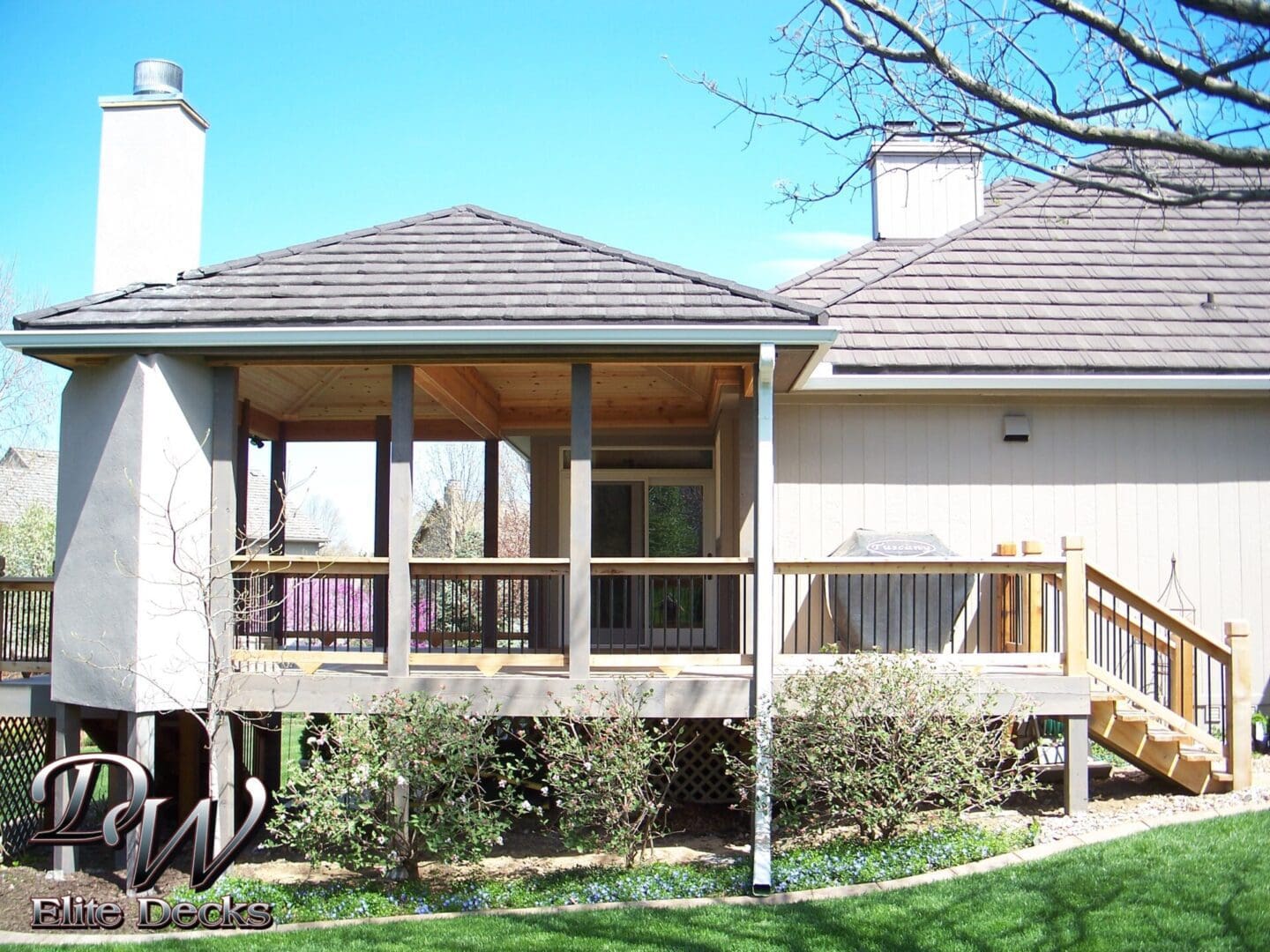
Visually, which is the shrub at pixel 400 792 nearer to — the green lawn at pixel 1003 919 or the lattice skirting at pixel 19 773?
the green lawn at pixel 1003 919

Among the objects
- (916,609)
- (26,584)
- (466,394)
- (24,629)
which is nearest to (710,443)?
(466,394)

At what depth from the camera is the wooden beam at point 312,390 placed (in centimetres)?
1090

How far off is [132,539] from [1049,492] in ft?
26.7

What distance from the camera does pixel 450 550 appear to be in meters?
32.7

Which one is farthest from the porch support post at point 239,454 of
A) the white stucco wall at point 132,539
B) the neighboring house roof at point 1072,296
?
the neighboring house roof at point 1072,296

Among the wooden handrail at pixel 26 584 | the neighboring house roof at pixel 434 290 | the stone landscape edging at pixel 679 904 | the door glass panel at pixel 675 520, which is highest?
the neighboring house roof at pixel 434 290

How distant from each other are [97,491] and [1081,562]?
24.4ft

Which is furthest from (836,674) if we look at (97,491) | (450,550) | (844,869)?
(450,550)

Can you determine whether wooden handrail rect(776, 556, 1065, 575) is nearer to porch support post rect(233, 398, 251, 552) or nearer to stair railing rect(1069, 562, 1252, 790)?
stair railing rect(1069, 562, 1252, 790)

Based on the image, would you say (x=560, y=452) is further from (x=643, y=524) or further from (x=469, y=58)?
(x=469, y=58)

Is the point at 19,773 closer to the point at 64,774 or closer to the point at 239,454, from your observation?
the point at 64,774

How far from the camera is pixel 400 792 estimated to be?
8.04 metres

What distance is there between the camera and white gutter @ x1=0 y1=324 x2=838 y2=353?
8469 mm

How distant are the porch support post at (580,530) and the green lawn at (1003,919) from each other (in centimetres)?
199
